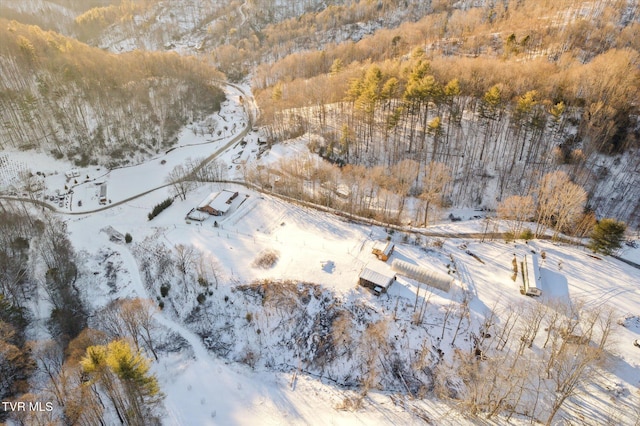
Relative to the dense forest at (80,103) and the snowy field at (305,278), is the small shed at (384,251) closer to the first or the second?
the snowy field at (305,278)

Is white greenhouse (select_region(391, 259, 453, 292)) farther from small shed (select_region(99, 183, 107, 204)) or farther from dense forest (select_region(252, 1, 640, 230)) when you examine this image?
small shed (select_region(99, 183, 107, 204))

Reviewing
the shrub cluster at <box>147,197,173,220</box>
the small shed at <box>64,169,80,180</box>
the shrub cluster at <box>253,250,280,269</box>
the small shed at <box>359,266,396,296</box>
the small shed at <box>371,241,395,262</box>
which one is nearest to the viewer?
the small shed at <box>359,266,396,296</box>

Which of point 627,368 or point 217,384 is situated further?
point 217,384

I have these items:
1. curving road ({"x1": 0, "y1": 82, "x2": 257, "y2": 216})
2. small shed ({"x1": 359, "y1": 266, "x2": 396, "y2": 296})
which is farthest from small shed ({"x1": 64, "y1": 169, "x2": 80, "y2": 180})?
small shed ({"x1": 359, "y1": 266, "x2": 396, "y2": 296})

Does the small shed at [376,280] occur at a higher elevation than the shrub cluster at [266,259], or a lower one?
higher

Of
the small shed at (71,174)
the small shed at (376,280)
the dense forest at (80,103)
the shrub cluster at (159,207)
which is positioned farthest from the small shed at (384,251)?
the small shed at (71,174)

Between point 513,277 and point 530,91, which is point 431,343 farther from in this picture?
point 530,91

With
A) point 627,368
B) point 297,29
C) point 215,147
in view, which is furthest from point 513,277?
point 297,29
